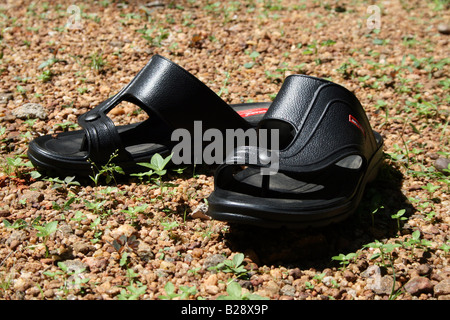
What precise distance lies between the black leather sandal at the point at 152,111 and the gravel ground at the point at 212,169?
4.7 inches

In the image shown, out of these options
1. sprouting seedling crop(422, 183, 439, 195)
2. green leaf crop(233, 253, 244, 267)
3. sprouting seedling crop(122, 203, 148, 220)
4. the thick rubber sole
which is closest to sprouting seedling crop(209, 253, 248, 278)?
green leaf crop(233, 253, 244, 267)

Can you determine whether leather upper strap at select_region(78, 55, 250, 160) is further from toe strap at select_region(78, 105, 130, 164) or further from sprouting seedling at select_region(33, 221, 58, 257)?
sprouting seedling at select_region(33, 221, 58, 257)

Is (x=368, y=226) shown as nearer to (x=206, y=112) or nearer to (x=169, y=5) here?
(x=206, y=112)

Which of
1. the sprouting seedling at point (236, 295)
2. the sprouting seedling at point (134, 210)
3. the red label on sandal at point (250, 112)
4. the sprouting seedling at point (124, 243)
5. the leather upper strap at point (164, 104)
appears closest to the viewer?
Result: the sprouting seedling at point (236, 295)

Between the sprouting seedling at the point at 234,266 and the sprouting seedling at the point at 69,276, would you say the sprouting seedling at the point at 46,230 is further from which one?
the sprouting seedling at the point at 234,266

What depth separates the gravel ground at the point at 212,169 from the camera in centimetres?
210

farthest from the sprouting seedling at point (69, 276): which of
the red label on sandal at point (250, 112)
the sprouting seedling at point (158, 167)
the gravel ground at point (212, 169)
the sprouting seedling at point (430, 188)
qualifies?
the sprouting seedling at point (430, 188)

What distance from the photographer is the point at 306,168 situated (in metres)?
2.27

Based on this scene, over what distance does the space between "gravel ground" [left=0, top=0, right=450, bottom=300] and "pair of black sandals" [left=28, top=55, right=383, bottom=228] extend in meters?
0.15

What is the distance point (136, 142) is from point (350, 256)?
4.41ft

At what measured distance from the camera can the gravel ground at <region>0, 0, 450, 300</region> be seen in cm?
210

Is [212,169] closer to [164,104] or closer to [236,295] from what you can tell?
[164,104]

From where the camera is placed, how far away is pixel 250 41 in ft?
14.2

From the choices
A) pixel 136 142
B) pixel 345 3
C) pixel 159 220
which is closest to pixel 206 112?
pixel 136 142
